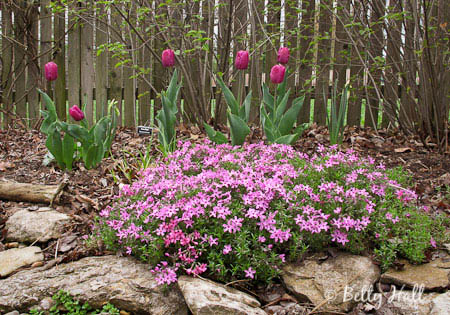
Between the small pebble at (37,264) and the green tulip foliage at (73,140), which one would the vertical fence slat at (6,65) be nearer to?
the green tulip foliage at (73,140)

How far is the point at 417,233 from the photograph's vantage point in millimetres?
1852

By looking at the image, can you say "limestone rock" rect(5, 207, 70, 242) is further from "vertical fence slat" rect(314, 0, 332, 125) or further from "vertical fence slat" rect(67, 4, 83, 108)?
"vertical fence slat" rect(67, 4, 83, 108)

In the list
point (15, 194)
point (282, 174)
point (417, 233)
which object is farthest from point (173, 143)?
point (417, 233)

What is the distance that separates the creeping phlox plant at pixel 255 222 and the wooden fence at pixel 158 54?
2133 mm

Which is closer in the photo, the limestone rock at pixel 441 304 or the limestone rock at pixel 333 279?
the limestone rock at pixel 441 304

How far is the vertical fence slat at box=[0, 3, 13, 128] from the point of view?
587 centimetres

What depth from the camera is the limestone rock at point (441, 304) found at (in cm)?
157

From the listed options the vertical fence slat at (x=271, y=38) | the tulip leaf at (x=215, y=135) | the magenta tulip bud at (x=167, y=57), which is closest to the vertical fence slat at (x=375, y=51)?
the vertical fence slat at (x=271, y=38)

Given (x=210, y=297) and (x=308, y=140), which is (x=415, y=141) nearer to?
(x=308, y=140)

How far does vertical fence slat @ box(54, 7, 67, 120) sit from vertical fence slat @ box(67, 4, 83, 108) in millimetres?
136

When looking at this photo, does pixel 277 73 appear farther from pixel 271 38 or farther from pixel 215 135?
pixel 271 38

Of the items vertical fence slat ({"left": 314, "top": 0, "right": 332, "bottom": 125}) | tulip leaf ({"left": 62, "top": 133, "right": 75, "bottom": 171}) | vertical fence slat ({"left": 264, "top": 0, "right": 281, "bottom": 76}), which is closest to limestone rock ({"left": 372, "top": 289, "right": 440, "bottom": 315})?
tulip leaf ({"left": 62, "top": 133, "right": 75, "bottom": 171})

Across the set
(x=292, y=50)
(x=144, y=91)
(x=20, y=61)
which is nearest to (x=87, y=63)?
(x=144, y=91)

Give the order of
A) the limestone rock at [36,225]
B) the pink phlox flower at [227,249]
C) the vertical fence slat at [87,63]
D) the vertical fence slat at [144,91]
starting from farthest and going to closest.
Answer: the vertical fence slat at [87,63] < the vertical fence slat at [144,91] < the limestone rock at [36,225] < the pink phlox flower at [227,249]
